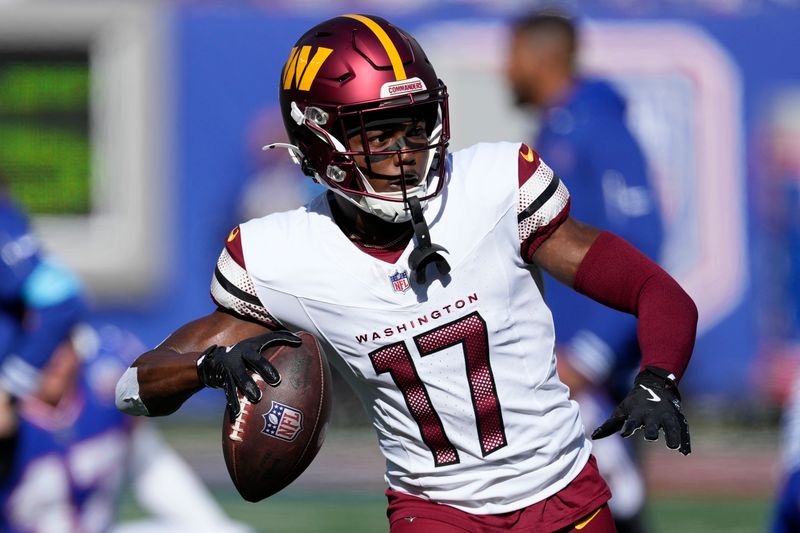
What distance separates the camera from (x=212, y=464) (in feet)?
27.5

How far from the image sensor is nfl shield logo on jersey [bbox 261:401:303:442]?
9.64 ft

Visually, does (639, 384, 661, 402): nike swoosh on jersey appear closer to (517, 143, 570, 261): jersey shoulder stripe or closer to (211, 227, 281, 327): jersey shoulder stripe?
(517, 143, 570, 261): jersey shoulder stripe

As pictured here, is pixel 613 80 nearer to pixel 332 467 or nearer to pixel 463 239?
pixel 332 467

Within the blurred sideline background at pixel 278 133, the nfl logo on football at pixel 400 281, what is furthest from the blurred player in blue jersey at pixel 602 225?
the blurred sideline background at pixel 278 133

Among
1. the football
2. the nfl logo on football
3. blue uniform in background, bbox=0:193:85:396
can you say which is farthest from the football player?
blue uniform in background, bbox=0:193:85:396

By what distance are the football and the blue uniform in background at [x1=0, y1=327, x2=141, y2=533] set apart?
2252 mm

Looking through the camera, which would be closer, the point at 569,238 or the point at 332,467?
the point at 569,238

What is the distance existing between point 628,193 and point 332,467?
3909mm

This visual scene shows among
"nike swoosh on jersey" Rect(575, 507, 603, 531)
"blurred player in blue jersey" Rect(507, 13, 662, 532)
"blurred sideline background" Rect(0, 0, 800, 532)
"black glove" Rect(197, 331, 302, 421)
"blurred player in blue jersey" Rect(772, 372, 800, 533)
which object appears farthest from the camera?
"blurred sideline background" Rect(0, 0, 800, 532)

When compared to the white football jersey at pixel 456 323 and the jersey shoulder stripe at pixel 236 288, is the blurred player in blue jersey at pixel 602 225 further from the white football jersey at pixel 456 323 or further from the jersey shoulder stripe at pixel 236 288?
the jersey shoulder stripe at pixel 236 288

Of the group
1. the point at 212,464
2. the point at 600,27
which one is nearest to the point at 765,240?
the point at 600,27

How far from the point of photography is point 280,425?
294 centimetres

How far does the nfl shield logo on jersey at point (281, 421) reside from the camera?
9.64 feet

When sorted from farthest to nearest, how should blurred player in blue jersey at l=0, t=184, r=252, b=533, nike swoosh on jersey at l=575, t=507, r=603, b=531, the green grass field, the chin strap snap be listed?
the green grass field < blurred player in blue jersey at l=0, t=184, r=252, b=533 < nike swoosh on jersey at l=575, t=507, r=603, b=531 < the chin strap snap
